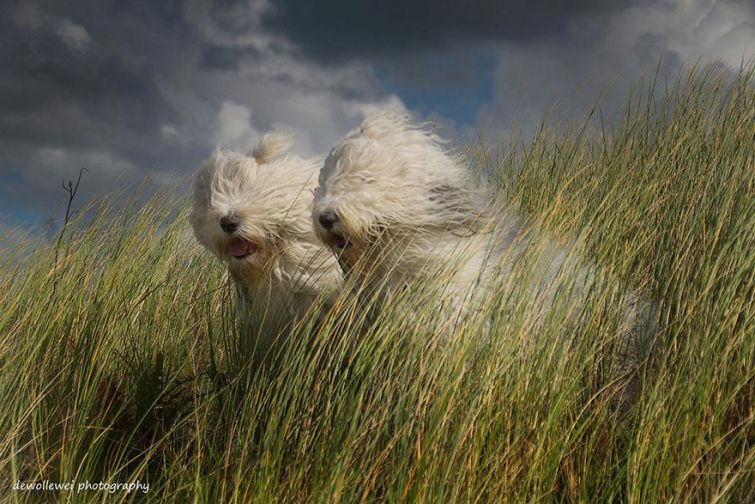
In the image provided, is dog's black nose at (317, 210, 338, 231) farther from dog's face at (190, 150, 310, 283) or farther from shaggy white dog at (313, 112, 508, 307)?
dog's face at (190, 150, 310, 283)

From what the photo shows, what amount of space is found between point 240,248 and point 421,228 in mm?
941

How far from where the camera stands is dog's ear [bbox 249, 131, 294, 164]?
150 inches

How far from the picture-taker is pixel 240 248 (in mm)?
3594

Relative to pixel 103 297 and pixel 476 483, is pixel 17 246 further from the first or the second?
pixel 476 483

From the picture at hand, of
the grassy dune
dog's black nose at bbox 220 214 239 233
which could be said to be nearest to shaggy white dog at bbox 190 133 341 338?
dog's black nose at bbox 220 214 239 233

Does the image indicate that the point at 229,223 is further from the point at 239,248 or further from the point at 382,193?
the point at 382,193

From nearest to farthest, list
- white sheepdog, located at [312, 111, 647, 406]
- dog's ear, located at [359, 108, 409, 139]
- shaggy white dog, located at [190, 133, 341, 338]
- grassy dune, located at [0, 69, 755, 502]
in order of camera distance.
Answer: grassy dune, located at [0, 69, 755, 502]
white sheepdog, located at [312, 111, 647, 406]
dog's ear, located at [359, 108, 409, 139]
shaggy white dog, located at [190, 133, 341, 338]

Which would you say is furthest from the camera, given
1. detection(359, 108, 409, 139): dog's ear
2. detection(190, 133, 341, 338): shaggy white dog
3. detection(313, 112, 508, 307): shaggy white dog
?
detection(190, 133, 341, 338): shaggy white dog

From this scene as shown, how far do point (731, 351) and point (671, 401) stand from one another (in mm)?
303

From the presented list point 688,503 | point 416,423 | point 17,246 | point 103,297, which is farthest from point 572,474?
point 17,246

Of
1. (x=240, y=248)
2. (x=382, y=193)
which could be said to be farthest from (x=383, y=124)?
(x=240, y=248)

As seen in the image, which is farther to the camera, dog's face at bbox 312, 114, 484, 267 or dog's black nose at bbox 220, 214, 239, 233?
dog's black nose at bbox 220, 214, 239, 233

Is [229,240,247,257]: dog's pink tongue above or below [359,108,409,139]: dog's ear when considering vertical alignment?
below

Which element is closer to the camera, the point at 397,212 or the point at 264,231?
the point at 397,212
